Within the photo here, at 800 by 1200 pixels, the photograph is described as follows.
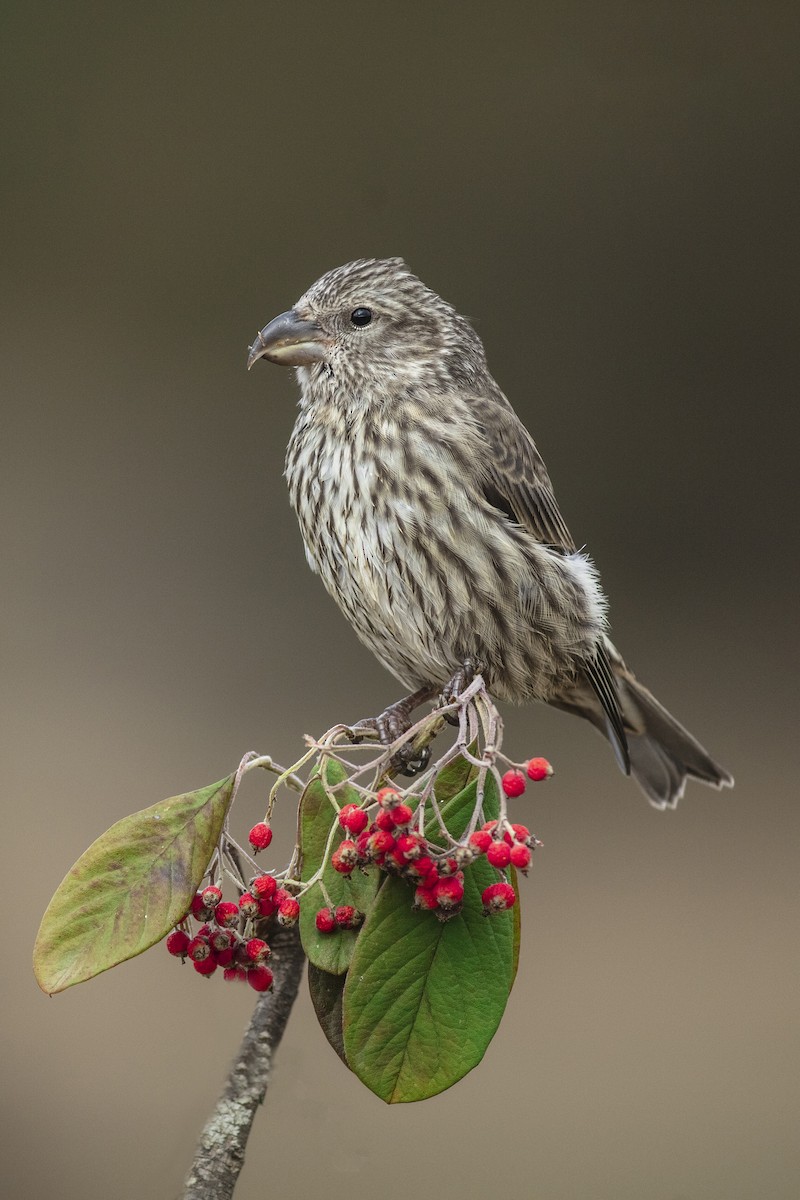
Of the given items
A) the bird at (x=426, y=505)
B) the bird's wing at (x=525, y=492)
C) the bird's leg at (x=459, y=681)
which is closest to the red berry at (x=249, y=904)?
the bird's leg at (x=459, y=681)

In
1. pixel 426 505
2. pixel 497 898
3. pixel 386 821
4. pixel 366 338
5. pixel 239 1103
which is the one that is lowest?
pixel 239 1103

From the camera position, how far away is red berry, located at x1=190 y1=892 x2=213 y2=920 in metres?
1.38

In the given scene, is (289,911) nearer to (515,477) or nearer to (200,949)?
(200,949)

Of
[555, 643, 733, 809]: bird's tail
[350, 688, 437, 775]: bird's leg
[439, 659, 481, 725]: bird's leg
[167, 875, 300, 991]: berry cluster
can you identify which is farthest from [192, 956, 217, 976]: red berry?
[555, 643, 733, 809]: bird's tail

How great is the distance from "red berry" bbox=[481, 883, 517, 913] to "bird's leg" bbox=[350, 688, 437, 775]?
0.24 meters

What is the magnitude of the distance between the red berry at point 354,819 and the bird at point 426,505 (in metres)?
0.79

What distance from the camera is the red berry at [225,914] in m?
1.40

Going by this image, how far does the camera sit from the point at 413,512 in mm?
2305

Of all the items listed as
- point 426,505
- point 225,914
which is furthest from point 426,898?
point 426,505

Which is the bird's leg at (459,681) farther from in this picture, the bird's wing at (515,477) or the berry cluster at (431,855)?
the berry cluster at (431,855)

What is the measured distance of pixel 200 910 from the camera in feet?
4.53

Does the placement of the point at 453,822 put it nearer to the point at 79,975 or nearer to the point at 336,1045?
the point at 336,1045

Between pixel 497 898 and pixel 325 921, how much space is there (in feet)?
0.65

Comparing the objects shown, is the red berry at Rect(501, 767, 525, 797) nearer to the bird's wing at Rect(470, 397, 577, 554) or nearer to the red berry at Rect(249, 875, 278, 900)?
the red berry at Rect(249, 875, 278, 900)
